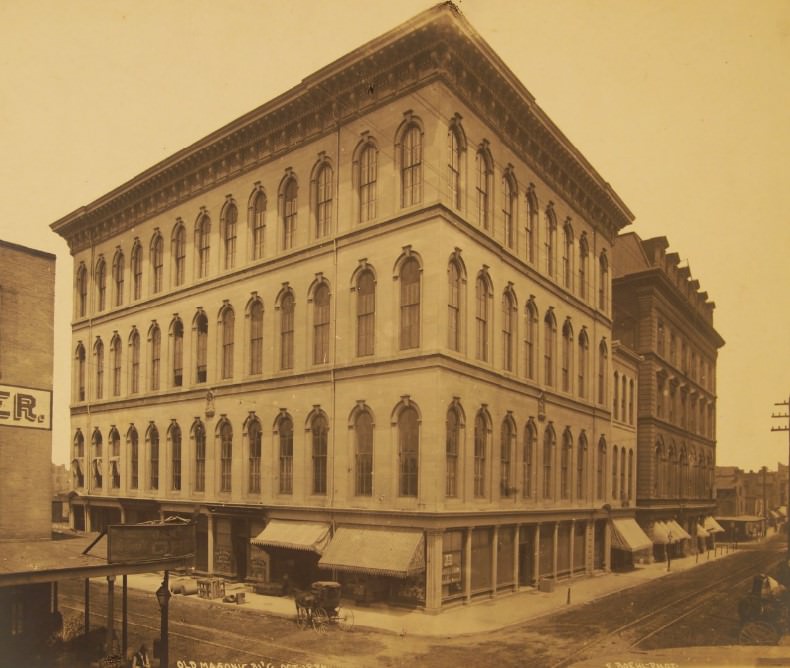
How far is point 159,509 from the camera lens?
3341cm

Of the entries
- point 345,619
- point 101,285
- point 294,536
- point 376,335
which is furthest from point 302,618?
point 101,285

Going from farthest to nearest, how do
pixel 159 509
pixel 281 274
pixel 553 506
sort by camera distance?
1. pixel 159 509
2. pixel 553 506
3. pixel 281 274

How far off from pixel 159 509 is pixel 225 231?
13.1 meters

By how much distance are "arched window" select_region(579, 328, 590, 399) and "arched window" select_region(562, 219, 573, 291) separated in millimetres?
2761

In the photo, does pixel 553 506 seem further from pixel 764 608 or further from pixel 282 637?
pixel 282 637

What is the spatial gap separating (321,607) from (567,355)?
1767cm

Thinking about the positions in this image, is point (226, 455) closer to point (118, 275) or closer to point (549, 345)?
point (118, 275)

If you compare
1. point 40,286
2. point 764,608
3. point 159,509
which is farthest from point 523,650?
point 159,509

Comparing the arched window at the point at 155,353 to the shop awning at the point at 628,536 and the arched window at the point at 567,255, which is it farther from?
the shop awning at the point at 628,536

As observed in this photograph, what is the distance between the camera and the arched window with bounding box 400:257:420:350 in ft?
80.3

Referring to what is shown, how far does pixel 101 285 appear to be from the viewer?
126 feet

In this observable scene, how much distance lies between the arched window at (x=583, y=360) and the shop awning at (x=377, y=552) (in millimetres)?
14727

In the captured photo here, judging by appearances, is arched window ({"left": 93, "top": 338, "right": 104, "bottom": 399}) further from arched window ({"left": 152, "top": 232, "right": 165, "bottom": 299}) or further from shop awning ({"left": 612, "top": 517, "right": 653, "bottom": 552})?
shop awning ({"left": 612, "top": 517, "right": 653, "bottom": 552})

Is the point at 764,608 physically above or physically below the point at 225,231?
below
